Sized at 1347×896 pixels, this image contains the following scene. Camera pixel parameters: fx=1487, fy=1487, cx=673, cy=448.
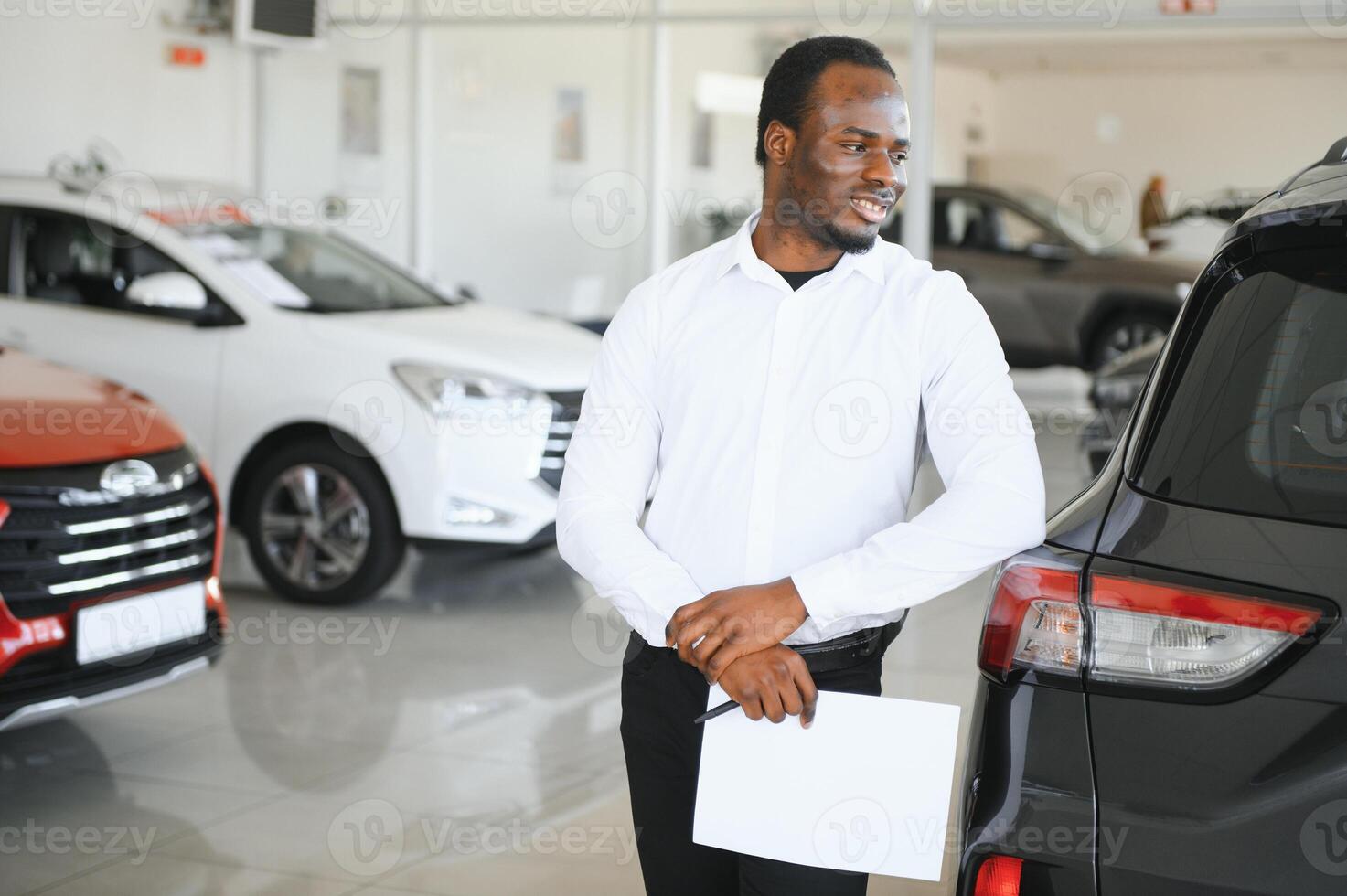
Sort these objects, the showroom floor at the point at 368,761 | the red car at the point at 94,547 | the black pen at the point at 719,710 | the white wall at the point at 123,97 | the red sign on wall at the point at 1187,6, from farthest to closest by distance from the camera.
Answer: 1. the red sign on wall at the point at 1187,6
2. the white wall at the point at 123,97
3. the red car at the point at 94,547
4. the showroom floor at the point at 368,761
5. the black pen at the point at 719,710

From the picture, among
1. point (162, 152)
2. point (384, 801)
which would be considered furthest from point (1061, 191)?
point (384, 801)

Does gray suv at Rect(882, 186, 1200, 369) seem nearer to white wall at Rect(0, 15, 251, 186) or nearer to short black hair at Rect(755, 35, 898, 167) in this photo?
white wall at Rect(0, 15, 251, 186)

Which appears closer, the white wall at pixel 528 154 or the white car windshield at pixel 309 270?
the white car windshield at pixel 309 270

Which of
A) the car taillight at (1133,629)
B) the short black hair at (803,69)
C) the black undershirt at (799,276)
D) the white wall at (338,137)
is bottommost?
the car taillight at (1133,629)

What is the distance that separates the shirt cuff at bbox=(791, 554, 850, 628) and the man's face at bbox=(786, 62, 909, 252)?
404 mm

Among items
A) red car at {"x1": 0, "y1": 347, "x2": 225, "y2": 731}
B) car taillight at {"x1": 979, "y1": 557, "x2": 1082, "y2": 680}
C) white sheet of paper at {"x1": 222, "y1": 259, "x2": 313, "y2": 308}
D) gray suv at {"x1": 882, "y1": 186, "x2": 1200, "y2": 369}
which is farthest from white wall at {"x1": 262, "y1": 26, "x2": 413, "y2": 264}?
car taillight at {"x1": 979, "y1": 557, "x2": 1082, "y2": 680}

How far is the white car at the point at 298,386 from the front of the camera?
5559 mm

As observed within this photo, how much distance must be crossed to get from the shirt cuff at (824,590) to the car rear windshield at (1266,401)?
1.44 feet

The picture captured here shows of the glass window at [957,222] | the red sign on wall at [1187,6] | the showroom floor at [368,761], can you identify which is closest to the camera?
the showroom floor at [368,761]

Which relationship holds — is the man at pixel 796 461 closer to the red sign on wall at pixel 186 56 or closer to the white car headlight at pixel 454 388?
the white car headlight at pixel 454 388

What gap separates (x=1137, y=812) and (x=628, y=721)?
0.63 m

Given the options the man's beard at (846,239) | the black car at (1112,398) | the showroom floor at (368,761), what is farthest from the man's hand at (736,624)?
the black car at (1112,398)

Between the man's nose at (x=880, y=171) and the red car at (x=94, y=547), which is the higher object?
the man's nose at (x=880, y=171)

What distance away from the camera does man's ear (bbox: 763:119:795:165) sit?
1852 mm
